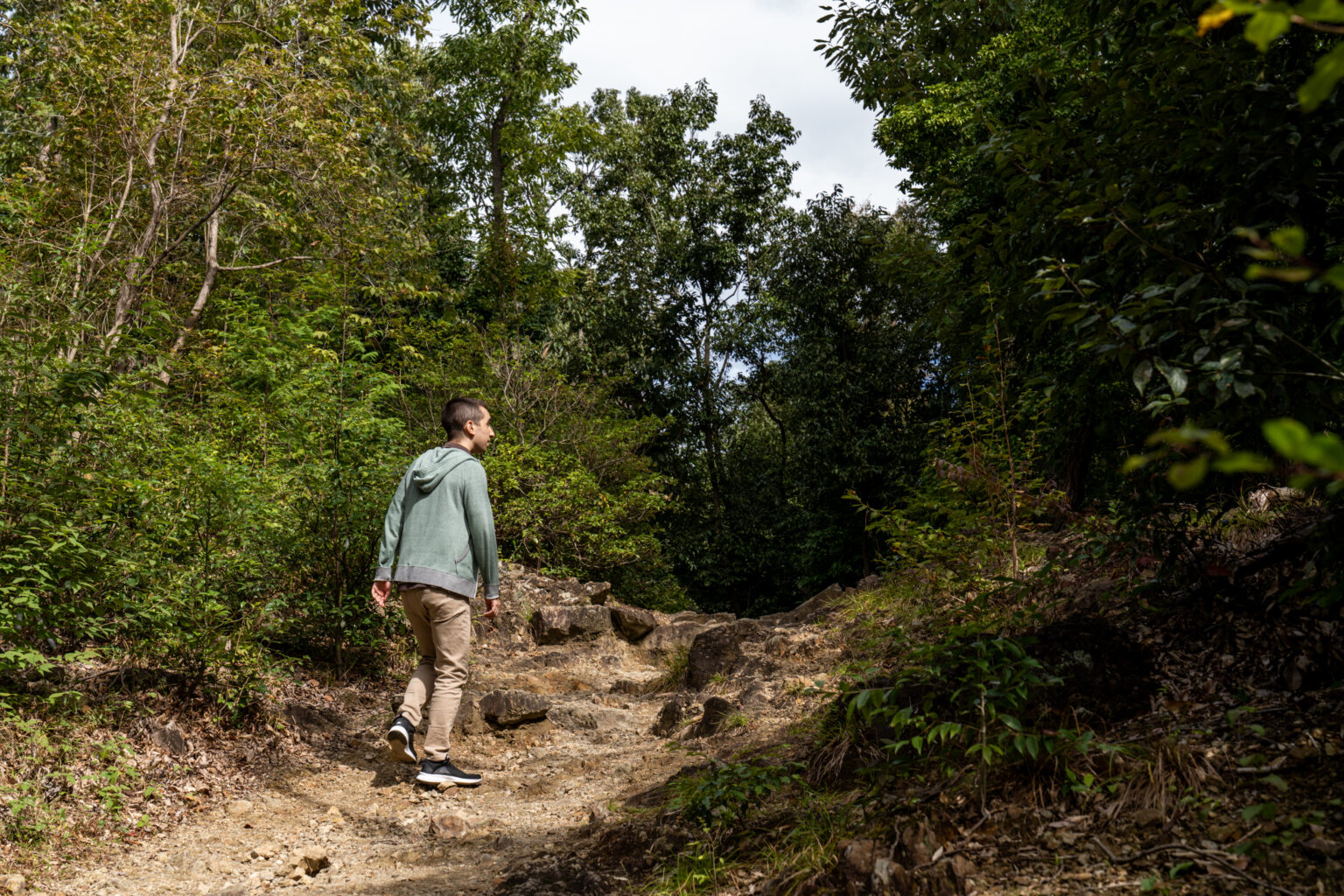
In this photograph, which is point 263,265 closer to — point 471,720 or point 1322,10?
point 471,720

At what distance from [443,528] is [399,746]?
1.14 metres

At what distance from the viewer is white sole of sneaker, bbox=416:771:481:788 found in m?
4.36

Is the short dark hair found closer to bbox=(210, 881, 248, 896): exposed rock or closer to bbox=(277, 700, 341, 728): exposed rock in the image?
bbox=(277, 700, 341, 728): exposed rock

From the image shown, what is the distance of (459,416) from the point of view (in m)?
4.77

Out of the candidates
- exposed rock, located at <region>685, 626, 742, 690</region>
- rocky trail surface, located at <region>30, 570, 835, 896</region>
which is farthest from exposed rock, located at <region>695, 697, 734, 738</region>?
exposed rock, located at <region>685, 626, 742, 690</region>

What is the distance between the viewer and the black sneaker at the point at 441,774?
4363 millimetres

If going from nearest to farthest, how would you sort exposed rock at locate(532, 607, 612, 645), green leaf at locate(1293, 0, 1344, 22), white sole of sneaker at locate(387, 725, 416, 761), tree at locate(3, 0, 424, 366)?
green leaf at locate(1293, 0, 1344, 22)
white sole of sneaker at locate(387, 725, 416, 761)
tree at locate(3, 0, 424, 366)
exposed rock at locate(532, 607, 612, 645)

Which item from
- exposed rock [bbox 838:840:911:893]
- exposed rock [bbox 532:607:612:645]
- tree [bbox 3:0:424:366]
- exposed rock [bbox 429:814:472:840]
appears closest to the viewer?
exposed rock [bbox 838:840:911:893]

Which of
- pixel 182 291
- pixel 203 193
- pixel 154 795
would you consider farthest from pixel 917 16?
pixel 182 291

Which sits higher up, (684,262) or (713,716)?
(684,262)

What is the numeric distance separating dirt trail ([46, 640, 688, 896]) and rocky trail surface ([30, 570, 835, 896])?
11mm

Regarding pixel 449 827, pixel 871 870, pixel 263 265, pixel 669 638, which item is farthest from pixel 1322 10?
pixel 263 265

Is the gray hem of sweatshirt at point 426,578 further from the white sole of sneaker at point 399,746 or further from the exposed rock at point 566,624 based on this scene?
the exposed rock at point 566,624

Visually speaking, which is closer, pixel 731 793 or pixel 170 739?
pixel 731 793
